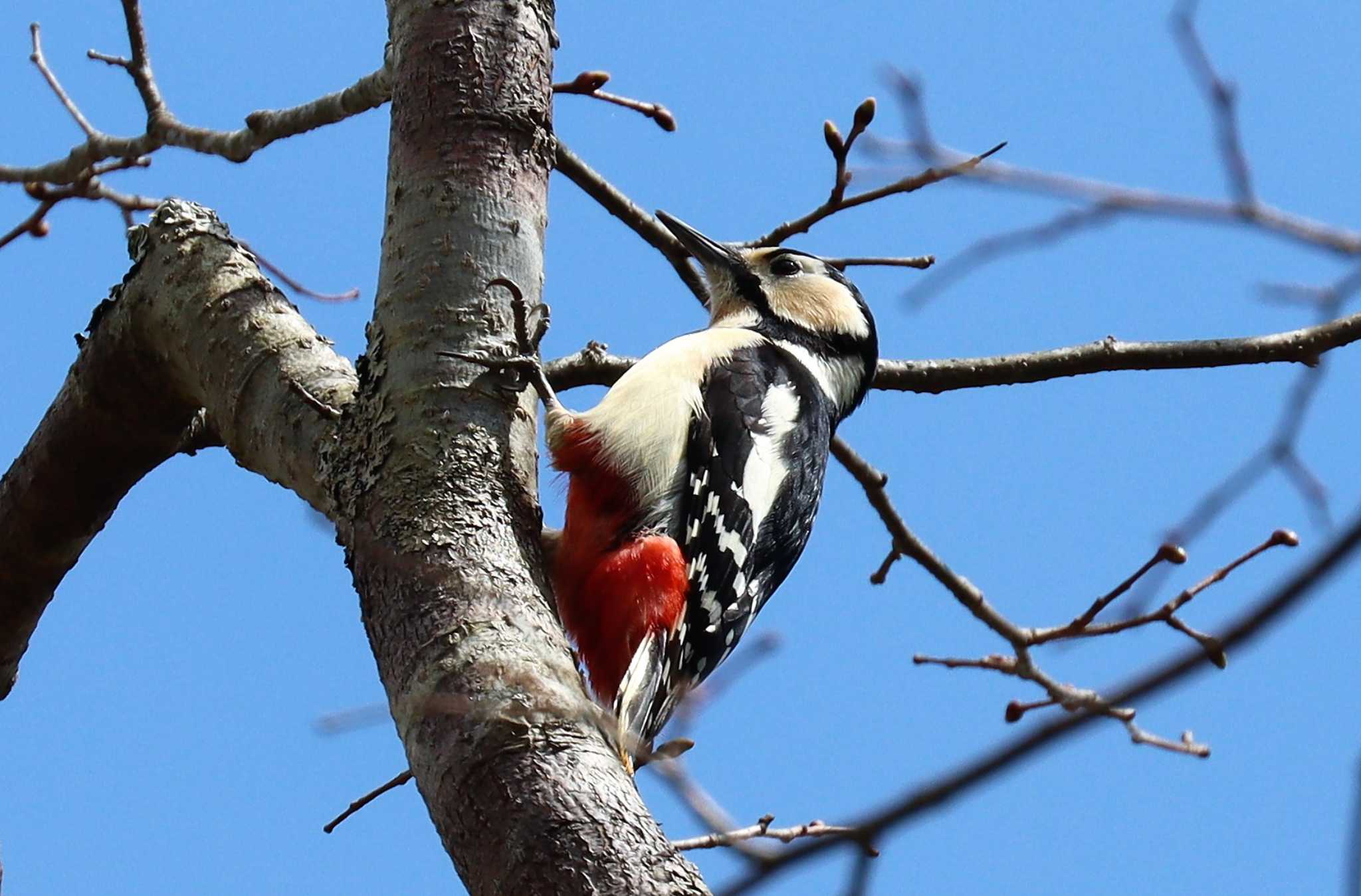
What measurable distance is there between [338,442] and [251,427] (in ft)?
1.14

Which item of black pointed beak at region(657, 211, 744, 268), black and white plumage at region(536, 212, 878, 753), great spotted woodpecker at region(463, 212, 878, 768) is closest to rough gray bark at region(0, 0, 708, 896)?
great spotted woodpecker at region(463, 212, 878, 768)

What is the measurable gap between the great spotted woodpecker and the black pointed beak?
1.86 ft

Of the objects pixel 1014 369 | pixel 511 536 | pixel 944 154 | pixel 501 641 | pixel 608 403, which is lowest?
pixel 501 641

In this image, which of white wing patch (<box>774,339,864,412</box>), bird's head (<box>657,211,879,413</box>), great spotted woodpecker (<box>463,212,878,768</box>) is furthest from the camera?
bird's head (<box>657,211,879,413</box>)

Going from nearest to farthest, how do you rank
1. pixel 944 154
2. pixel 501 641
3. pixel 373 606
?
pixel 501 641
pixel 373 606
pixel 944 154

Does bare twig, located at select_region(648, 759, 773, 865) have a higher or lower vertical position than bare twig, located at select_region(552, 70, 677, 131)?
lower

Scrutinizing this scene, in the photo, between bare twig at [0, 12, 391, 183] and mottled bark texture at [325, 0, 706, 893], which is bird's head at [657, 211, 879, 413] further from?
mottled bark texture at [325, 0, 706, 893]

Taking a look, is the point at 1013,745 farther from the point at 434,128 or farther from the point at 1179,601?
the point at 1179,601

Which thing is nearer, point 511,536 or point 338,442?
point 511,536

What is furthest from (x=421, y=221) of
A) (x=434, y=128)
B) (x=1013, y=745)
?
(x=1013, y=745)

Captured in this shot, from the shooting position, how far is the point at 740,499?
11.7 ft

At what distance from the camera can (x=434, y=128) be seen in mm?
2615

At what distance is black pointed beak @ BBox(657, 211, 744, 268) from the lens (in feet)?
15.4

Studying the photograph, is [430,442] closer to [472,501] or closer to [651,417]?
[472,501]
